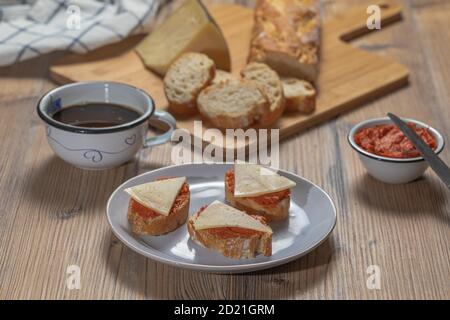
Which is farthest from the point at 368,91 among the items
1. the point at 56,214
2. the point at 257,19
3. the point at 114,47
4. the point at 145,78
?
the point at 56,214

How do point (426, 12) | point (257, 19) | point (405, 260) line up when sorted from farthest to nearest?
point (426, 12) → point (257, 19) → point (405, 260)

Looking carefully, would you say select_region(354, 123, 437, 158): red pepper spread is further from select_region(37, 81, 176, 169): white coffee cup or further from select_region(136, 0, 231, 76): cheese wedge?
select_region(136, 0, 231, 76): cheese wedge

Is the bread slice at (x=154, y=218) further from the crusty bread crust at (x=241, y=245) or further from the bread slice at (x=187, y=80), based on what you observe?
the bread slice at (x=187, y=80)

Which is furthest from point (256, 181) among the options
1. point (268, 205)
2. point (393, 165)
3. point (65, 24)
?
point (65, 24)

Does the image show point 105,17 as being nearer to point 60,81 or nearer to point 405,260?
point 60,81

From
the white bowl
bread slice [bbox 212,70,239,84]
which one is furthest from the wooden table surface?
bread slice [bbox 212,70,239,84]
